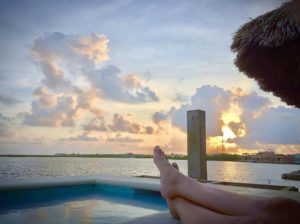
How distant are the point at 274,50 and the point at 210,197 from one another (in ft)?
7.92

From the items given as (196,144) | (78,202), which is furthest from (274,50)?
(78,202)

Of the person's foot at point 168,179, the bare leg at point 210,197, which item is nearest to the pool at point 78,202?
the person's foot at point 168,179

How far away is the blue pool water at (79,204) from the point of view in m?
3.73

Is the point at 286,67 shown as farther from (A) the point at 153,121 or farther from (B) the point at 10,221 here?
(A) the point at 153,121

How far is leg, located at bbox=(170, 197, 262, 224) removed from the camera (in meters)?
1.38

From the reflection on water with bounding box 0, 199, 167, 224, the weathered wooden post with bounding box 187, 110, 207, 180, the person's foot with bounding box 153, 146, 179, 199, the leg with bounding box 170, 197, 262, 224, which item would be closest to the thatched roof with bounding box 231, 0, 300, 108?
the weathered wooden post with bounding box 187, 110, 207, 180

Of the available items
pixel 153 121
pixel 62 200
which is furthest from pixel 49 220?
pixel 153 121

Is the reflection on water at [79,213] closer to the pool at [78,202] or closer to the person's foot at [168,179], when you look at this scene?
the pool at [78,202]

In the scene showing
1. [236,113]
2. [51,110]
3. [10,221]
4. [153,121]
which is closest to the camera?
[10,221]

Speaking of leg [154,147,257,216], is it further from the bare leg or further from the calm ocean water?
the calm ocean water

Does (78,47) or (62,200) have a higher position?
(78,47)

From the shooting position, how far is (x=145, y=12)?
557 centimetres

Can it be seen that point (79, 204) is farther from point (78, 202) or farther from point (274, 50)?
point (274, 50)

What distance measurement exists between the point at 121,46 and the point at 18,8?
2.36 metres
